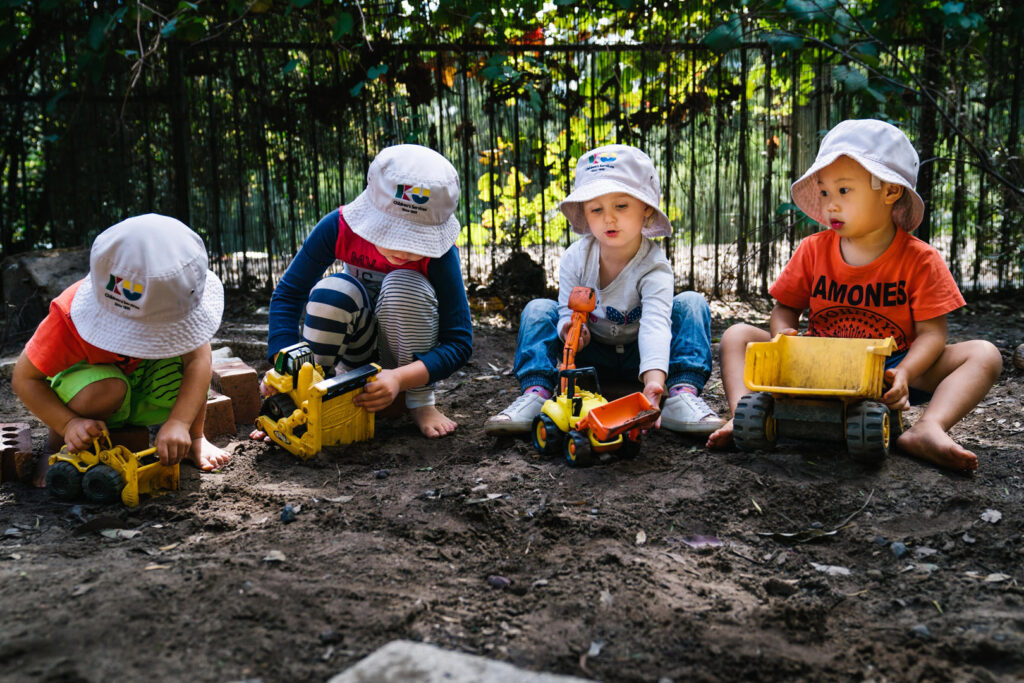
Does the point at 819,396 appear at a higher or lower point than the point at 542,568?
higher

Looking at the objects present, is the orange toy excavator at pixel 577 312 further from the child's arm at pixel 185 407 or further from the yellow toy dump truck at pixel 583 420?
the child's arm at pixel 185 407

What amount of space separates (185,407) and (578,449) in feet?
3.83

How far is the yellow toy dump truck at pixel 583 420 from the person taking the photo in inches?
96.5

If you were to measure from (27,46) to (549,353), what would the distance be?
4.36 m

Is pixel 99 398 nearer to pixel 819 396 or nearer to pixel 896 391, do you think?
pixel 819 396

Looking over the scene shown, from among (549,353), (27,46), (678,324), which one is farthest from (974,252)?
(27,46)

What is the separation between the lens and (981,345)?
8.69ft

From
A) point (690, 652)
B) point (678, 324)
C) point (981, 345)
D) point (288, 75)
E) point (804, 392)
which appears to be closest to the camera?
point (690, 652)

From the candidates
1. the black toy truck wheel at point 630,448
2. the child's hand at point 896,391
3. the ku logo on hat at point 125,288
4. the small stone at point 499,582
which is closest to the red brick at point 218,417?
the ku logo on hat at point 125,288

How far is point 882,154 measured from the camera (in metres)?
2.65

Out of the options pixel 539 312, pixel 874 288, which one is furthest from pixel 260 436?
pixel 874 288

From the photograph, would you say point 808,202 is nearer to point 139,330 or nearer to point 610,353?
point 610,353

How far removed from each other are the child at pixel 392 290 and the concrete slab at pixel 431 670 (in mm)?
1425

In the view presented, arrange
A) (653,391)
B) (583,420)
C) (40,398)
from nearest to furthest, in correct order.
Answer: (40,398), (583,420), (653,391)
